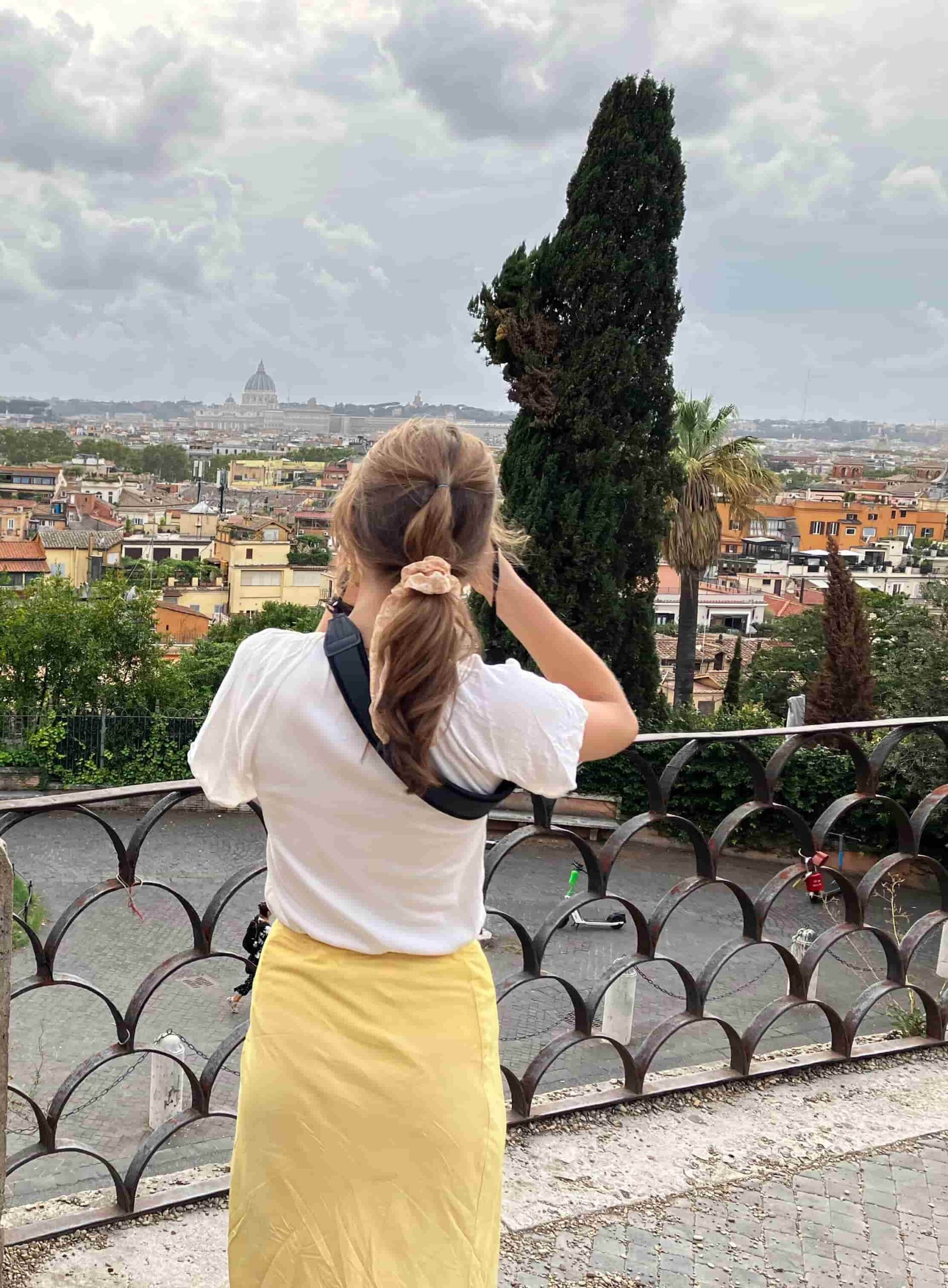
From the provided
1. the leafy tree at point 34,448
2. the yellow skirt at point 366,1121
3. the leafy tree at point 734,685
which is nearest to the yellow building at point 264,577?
the leafy tree at point 734,685

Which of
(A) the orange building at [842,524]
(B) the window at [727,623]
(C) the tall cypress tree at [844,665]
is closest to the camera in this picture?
(C) the tall cypress tree at [844,665]

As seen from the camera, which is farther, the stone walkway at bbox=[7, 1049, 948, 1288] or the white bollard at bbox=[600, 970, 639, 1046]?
the white bollard at bbox=[600, 970, 639, 1046]

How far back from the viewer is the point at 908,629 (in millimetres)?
17703

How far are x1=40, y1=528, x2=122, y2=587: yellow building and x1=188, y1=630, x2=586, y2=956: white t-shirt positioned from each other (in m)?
50.1

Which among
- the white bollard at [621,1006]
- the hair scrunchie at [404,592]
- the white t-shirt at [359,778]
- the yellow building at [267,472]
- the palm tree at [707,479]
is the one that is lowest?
the white bollard at [621,1006]

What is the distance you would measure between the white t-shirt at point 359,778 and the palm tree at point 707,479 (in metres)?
19.4

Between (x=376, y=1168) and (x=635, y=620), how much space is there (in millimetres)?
15754

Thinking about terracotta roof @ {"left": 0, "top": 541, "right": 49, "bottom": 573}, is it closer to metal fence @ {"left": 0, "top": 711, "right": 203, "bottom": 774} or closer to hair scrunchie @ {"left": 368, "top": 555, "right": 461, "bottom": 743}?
metal fence @ {"left": 0, "top": 711, "right": 203, "bottom": 774}

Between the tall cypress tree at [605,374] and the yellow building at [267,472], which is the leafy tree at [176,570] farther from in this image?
the yellow building at [267,472]

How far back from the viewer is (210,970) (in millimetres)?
12344

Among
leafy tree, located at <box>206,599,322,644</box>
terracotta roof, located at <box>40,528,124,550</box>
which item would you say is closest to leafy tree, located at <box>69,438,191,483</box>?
terracotta roof, located at <box>40,528,124,550</box>

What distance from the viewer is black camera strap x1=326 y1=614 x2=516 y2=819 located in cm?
Result: 110

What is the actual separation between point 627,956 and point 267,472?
4761 inches

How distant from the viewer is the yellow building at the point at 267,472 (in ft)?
374
